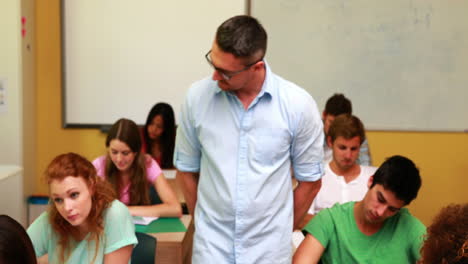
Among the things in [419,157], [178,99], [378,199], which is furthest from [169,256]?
[419,157]

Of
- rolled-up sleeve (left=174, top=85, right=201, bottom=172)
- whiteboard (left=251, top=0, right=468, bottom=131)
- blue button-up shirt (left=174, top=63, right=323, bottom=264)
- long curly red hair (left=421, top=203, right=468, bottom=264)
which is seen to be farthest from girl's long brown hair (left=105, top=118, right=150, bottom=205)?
long curly red hair (left=421, top=203, right=468, bottom=264)

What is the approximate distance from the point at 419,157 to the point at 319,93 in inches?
41.3

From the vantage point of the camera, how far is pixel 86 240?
1.73 metres

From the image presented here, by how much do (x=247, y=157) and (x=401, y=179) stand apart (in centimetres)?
61

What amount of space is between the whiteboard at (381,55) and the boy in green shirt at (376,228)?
2.47m

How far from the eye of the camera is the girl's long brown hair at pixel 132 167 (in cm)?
274

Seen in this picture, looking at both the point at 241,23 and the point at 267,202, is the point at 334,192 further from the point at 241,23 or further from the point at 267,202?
the point at 241,23

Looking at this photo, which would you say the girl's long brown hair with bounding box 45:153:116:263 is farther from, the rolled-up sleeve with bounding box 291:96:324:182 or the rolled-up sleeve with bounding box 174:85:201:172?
the rolled-up sleeve with bounding box 291:96:324:182

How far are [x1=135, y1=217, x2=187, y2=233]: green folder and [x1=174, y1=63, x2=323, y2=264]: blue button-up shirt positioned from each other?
95cm

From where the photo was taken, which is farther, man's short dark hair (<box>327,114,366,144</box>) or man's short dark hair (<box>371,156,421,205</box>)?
man's short dark hair (<box>327,114,366,144</box>)

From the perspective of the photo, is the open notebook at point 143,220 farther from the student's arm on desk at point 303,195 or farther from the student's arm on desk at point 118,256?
the student's arm on desk at point 303,195

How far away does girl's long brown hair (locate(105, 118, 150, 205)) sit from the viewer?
274 cm

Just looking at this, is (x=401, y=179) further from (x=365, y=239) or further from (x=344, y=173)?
(x=344, y=173)

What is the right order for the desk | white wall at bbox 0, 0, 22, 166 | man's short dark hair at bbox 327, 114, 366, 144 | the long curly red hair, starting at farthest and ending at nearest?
white wall at bbox 0, 0, 22, 166 < man's short dark hair at bbox 327, 114, 366, 144 < the desk < the long curly red hair
